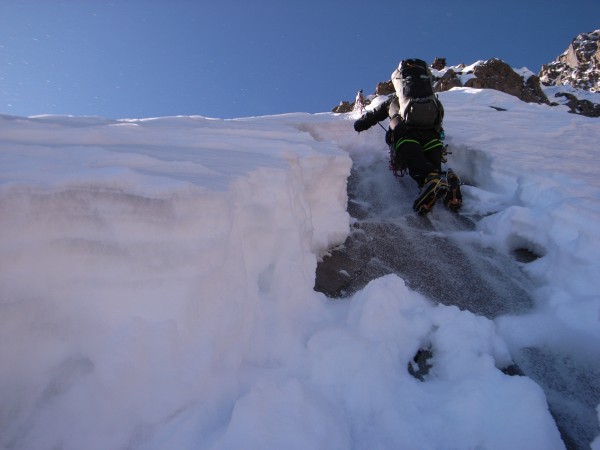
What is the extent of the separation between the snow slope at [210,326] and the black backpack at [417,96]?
243 cm

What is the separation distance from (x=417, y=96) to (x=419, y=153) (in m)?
0.92

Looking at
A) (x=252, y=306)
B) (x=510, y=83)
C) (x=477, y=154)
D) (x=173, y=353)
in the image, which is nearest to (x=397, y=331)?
(x=252, y=306)

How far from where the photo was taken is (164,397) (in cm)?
169

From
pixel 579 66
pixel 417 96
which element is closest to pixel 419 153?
pixel 417 96

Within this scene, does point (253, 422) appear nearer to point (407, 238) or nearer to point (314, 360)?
point (314, 360)

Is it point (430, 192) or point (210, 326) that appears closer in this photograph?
point (210, 326)

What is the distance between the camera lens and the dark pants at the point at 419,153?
15.5 feet

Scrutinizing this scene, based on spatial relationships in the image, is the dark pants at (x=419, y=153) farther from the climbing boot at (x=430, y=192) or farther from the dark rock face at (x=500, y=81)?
the dark rock face at (x=500, y=81)

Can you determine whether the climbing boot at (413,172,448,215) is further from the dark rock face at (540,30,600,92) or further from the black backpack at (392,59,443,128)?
the dark rock face at (540,30,600,92)

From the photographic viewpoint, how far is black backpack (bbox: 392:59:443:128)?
5.04m

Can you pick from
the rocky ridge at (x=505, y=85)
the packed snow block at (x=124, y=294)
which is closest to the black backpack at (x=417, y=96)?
the rocky ridge at (x=505, y=85)

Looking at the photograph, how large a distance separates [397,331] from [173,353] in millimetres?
1413

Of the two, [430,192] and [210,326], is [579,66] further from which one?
[210,326]

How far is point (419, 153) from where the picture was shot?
481 centimetres
